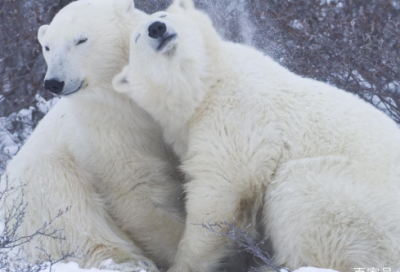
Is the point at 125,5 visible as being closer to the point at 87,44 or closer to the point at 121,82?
the point at 87,44

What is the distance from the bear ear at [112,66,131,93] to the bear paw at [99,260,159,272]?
103 cm

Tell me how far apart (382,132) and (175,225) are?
138 cm

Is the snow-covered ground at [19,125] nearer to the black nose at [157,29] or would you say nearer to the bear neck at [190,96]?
the bear neck at [190,96]

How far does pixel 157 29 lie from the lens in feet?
11.1

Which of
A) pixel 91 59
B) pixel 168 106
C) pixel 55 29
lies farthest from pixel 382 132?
pixel 55 29

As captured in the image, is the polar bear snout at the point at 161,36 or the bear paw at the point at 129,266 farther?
the bear paw at the point at 129,266

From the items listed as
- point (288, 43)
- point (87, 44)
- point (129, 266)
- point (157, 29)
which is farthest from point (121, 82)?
point (288, 43)

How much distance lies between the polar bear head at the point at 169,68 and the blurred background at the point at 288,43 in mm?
2119

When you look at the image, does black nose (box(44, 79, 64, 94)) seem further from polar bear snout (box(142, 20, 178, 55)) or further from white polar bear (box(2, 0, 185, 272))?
polar bear snout (box(142, 20, 178, 55))

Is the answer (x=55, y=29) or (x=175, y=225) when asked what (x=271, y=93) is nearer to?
(x=175, y=225)

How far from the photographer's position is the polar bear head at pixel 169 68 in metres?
3.45

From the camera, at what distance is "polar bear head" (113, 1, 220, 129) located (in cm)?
345

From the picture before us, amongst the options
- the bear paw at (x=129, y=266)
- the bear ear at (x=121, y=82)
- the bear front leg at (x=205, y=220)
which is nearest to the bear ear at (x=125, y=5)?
the bear ear at (x=121, y=82)

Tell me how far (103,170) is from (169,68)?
31.7 inches
